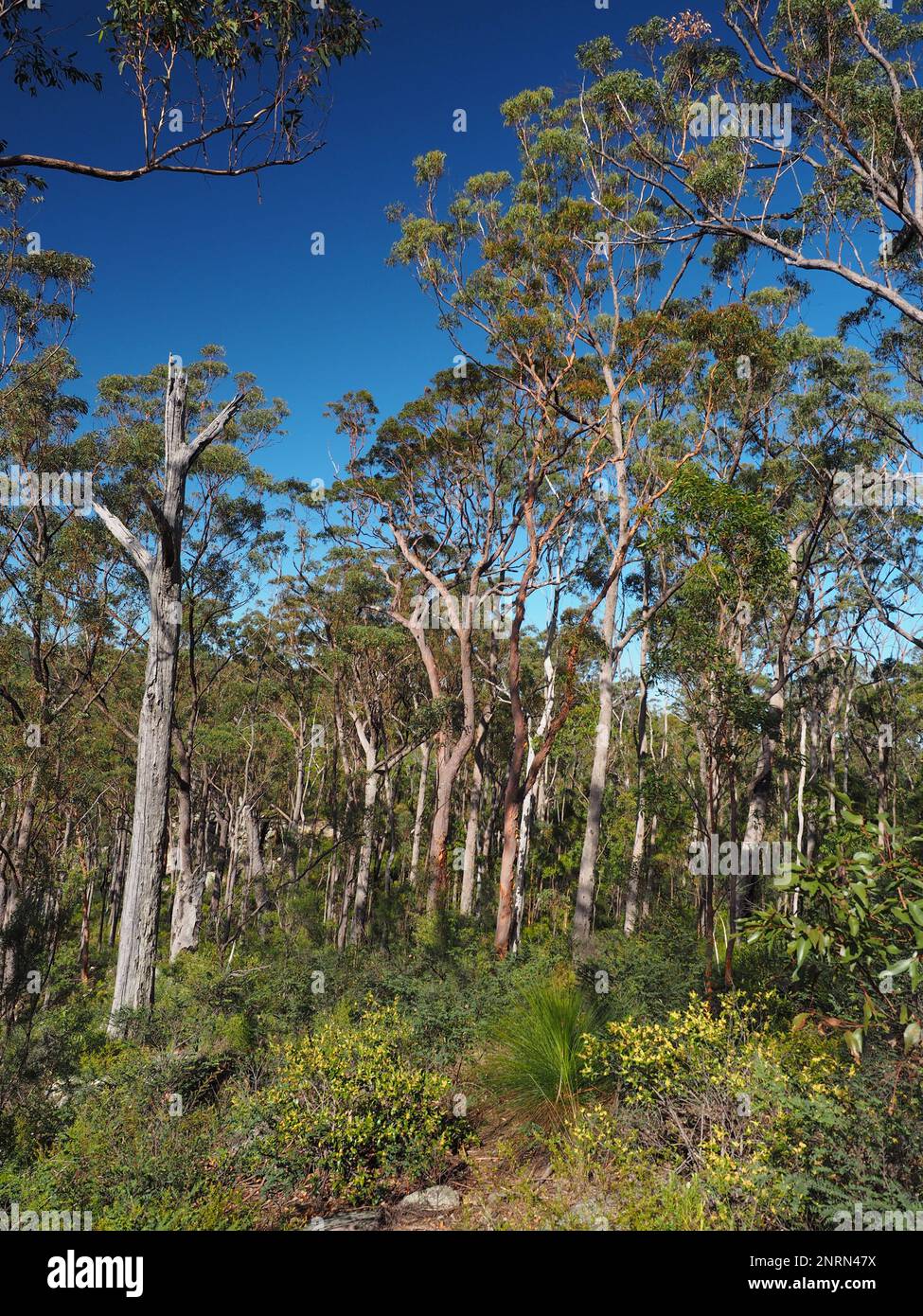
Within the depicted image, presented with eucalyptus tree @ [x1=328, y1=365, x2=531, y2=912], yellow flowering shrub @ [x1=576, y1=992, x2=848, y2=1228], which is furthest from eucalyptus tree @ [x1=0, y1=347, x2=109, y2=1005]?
yellow flowering shrub @ [x1=576, y1=992, x2=848, y2=1228]

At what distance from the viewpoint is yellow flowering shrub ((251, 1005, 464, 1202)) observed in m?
4.68

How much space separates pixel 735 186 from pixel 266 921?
18.5 m

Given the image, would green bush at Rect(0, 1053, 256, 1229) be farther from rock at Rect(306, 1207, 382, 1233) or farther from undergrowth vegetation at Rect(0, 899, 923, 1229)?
rock at Rect(306, 1207, 382, 1233)

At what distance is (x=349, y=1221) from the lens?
4.27 meters

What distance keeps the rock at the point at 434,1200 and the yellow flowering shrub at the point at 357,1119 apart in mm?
165

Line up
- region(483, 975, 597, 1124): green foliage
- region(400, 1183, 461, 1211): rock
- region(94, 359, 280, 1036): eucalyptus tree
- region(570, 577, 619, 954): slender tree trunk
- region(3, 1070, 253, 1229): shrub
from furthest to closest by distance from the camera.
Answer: region(570, 577, 619, 954): slender tree trunk → region(94, 359, 280, 1036): eucalyptus tree → region(483, 975, 597, 1124): green foliage → region(400, 1183, 461, 1211): rock → region(3, 1070, 253, 1229): shrub

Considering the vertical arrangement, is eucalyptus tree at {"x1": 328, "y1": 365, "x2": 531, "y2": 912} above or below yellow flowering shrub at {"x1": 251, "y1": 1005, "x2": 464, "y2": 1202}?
above

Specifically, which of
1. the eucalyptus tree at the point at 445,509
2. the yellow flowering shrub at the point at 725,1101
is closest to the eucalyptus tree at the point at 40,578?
the eucalyptus tree at the point at 445,509

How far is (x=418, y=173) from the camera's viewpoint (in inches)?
499

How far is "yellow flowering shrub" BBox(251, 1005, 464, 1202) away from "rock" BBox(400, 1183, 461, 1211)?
0.54 ft

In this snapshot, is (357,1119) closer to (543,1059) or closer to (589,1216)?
(543,1059)

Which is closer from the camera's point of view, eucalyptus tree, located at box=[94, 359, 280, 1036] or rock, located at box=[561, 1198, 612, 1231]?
rock, located at box=[561, 1198, 612, 1231]

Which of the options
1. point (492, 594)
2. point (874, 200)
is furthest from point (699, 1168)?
point (492, 594)

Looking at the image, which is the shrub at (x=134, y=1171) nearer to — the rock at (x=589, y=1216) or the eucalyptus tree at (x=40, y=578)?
the rock at (x=589, y=1216)
